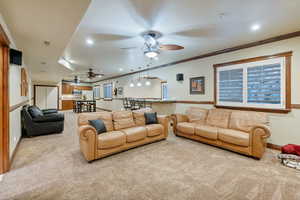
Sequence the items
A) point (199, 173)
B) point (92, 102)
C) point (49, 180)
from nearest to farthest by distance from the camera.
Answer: point (49, 180) < point (199, 173) < point (92, 102)

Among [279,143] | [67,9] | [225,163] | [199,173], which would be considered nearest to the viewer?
[67,9]

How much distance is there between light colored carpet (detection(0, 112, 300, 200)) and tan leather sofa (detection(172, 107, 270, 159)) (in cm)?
24

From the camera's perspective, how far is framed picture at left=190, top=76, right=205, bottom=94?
474 centimetres

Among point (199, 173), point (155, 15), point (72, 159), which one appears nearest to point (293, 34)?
point (155, 15)

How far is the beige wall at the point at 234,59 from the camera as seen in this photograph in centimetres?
304

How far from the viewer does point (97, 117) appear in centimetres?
327

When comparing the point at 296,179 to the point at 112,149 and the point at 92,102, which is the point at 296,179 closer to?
the point at 112,149

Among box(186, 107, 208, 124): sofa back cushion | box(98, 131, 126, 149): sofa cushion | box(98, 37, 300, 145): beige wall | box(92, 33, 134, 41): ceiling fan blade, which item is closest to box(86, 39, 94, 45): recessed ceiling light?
box(92, 33, 134, 41): ceiling fan blade

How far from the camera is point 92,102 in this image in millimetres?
10047

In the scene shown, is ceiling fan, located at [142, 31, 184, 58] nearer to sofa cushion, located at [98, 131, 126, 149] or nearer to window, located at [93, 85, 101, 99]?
sofa cushion, located at [98, 131, 126, 149]

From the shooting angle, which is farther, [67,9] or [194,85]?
[194,85]

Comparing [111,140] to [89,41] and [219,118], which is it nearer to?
[89,41]

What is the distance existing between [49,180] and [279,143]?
4.80 meters

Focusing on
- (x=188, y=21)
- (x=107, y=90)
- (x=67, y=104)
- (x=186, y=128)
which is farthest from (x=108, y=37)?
(x=67, y=104)
